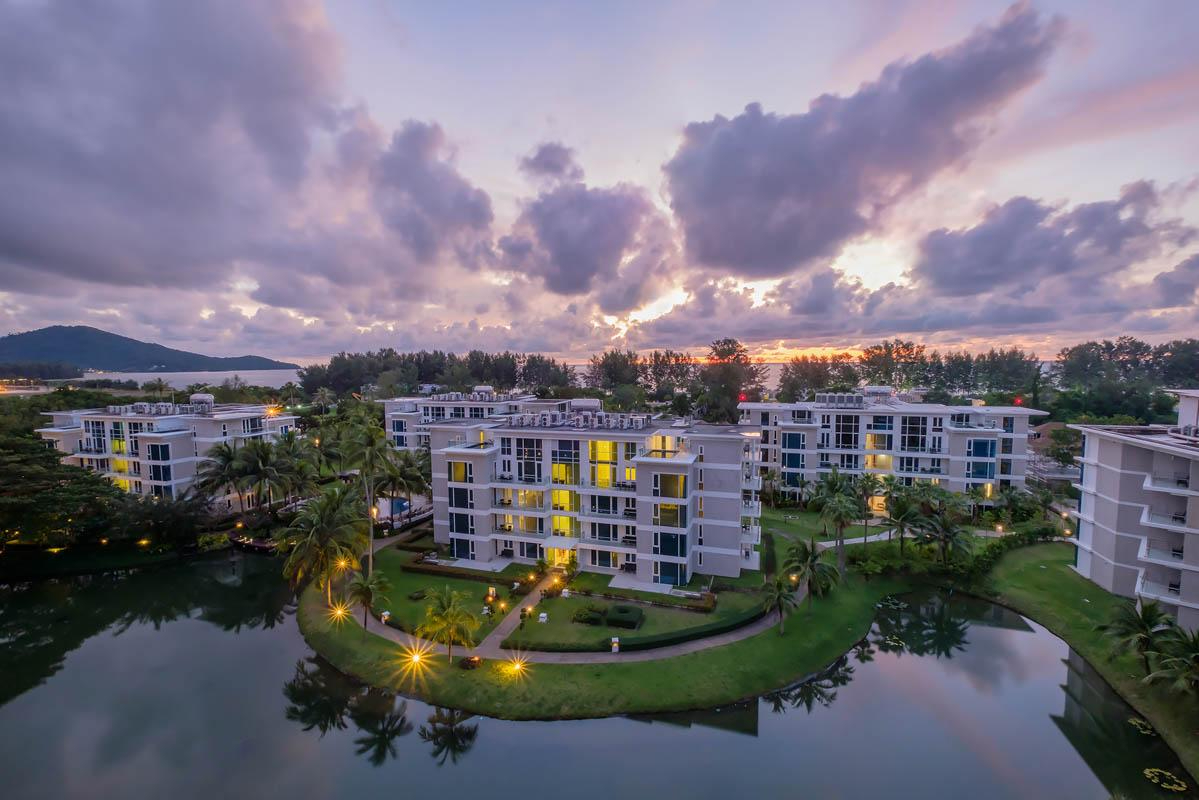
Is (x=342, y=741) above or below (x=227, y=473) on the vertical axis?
below

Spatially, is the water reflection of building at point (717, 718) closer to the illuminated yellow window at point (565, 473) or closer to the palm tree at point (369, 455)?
the illuminated yellow window at point (565, 473)

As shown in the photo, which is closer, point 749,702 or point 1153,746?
point 1153,746

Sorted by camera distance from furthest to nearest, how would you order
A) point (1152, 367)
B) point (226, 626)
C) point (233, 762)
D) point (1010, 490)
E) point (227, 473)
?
point (1152, 367), point (1010, 490), point (227, 473), point (226, 626), point (233, 762)

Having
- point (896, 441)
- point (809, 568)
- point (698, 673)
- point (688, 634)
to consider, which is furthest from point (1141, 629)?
point (896, 441)

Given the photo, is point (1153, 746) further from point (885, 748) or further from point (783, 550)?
point (783, 550)

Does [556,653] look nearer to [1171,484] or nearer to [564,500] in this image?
[564,500]

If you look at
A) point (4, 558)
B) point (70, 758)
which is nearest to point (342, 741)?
point (70, 758)
